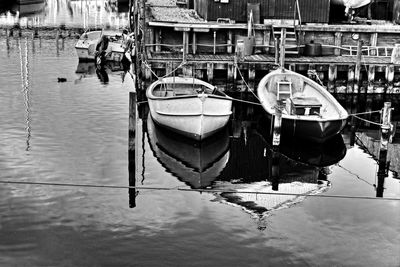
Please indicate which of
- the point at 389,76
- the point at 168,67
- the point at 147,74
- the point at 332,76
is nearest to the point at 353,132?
the point at 332,76

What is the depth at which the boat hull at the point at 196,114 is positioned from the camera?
2620cm

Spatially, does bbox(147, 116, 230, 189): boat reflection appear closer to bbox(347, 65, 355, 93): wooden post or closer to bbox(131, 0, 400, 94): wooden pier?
bbox(131, 0, 400, 94): wooden pier

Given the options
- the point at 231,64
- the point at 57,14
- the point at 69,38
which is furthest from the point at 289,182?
the point at 57,14

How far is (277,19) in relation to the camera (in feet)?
131

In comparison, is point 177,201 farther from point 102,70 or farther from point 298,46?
point 102,70

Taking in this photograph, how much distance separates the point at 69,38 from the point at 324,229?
52.4m

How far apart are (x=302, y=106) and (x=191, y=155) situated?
207 inches

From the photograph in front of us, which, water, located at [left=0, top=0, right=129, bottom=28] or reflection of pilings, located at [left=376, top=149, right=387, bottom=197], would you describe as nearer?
reflection of pilings, located at [left=376, top=149, right=387, bottom=197]

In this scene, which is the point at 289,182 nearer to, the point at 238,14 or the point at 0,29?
the point at 238,14

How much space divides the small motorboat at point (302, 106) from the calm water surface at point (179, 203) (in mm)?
807

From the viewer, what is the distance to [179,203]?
19797mm

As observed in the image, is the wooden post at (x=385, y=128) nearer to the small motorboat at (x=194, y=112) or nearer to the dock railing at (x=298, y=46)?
the small motorboat at (x=194, y=112)

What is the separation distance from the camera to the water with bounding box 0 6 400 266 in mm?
16406

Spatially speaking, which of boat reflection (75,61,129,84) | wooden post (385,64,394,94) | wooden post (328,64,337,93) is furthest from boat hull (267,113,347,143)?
boat reflection (75,61,129,84)
